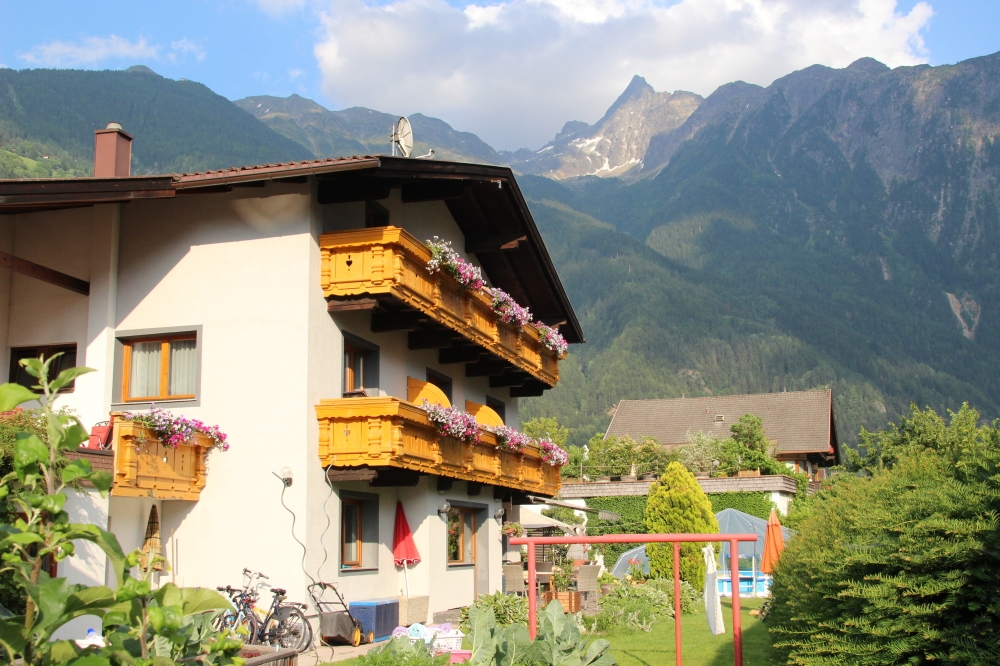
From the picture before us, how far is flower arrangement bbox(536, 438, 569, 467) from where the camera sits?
2500 centimetres

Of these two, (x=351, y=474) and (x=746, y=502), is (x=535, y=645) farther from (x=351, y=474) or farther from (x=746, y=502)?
(x=746, y=502)

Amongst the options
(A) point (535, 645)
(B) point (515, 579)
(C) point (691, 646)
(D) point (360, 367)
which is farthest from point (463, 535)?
(A) point (535, 645)

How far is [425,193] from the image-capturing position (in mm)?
19609

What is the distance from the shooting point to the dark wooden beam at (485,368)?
76.4 ft

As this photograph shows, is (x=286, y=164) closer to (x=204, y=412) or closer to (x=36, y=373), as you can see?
(x=204, y=412)

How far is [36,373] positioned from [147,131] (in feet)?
676

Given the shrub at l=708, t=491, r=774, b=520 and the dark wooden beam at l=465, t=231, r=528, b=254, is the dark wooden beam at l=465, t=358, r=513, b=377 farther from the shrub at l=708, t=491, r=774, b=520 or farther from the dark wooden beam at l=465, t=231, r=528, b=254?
the shrub at l=708, t=491, r=774, b=520

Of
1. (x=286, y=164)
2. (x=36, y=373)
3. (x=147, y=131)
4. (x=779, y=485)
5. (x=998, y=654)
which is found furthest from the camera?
(x=147, y=131)

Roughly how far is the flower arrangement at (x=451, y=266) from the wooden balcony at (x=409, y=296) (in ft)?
0.39

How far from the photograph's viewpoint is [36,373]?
8.38 feet

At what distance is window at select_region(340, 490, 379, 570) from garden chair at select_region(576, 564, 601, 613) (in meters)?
6.22

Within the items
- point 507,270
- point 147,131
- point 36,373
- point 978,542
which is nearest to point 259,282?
point 507,270

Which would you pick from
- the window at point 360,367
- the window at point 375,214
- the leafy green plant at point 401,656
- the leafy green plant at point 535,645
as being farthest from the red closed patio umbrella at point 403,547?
the leafy green plant at point 401,656

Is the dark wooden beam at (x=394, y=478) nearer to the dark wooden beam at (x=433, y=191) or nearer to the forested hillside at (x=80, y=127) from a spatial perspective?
the dark wooden beam at (x=433, y=191)
